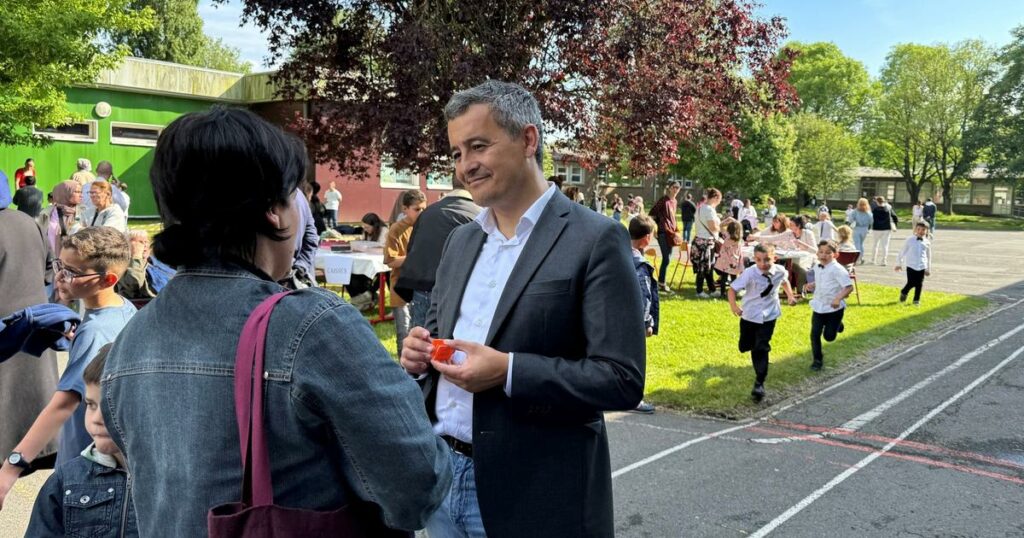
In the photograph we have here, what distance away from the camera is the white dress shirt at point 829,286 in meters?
9.23

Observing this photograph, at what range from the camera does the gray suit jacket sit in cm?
206

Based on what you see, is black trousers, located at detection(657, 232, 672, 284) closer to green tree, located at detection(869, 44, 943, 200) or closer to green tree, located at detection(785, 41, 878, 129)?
green tree, located at detection(869, 44, 943, 200)

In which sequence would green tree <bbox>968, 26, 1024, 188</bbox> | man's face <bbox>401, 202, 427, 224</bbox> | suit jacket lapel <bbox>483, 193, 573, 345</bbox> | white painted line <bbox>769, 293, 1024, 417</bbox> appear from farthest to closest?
green tree <bbox>968, 26, 1024, 188</bbox> < man's face <bbox>401, 202, 427, 224</bbox> < white painted line <bbox>769, 293, 1024, 417</bbox> < suit jacket lapel <bbox>483, 193, 573, 345</bbox>

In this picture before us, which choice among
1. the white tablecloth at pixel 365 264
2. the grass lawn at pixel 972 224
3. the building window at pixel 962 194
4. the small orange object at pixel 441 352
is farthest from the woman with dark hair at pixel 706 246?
the building window at pixel 962 194

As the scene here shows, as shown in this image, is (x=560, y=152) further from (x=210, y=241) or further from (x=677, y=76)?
(x=210, y=241)

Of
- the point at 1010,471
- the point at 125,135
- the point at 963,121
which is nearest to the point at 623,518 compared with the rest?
the point at 1010,471

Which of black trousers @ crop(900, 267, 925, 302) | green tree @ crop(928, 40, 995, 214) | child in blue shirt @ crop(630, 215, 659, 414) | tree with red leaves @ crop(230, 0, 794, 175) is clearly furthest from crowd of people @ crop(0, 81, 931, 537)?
green tree @ crop(928, 40, 995, 214)

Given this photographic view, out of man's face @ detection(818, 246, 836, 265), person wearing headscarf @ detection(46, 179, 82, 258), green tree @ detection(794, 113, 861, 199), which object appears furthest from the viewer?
green tree @ detection(794, 113, 861, 199)

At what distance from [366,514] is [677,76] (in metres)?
9.86

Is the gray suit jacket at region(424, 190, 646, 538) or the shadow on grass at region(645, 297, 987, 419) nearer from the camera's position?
the gray suit jacket at region(424, 190, 646, 538)

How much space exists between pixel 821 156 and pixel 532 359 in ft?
203

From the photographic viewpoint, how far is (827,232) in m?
18.2

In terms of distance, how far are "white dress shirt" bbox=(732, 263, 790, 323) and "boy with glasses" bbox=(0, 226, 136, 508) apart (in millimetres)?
5992

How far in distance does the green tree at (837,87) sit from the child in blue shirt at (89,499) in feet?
251
